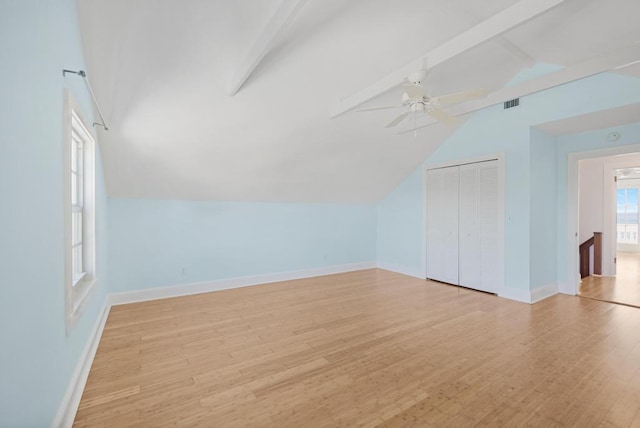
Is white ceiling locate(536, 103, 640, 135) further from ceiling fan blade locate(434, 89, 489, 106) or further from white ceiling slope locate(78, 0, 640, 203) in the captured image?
ceiling fan blade locate(434, 89, 489, 106)

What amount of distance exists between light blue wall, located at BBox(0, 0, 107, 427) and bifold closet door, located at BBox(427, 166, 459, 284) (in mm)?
5224

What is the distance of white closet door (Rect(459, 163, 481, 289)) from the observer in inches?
187

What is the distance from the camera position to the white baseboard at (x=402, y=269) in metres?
5.71

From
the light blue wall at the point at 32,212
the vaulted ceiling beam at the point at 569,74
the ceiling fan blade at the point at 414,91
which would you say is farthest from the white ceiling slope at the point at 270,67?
the light blue wall at the point at 32,212

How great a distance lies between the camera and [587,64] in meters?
2.95

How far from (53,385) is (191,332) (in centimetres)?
165

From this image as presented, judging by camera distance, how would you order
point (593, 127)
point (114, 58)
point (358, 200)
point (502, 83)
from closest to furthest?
point (114, 58)
point (593, 127)
point (502, 83)
point (358, 200)

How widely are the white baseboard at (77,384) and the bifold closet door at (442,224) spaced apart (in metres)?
5.15

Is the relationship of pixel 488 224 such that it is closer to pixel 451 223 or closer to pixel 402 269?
pixel 451 223

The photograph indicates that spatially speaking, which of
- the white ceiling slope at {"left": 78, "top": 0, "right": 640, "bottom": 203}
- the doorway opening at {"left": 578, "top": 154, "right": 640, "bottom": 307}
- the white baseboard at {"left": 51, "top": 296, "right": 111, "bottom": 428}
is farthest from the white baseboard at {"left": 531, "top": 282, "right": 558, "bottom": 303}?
the white baseboard at {"left": 51, "top": 296, "right": 111, "bottom": 428}

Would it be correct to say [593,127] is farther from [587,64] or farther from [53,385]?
[53,385]

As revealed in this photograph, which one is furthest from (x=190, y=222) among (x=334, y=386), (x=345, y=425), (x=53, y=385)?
(x=345, y=425)

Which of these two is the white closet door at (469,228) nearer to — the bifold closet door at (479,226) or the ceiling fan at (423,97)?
the bifold closet door at (479,226)

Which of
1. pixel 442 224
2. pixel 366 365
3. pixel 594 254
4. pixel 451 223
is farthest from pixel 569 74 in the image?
pixel 594 254
